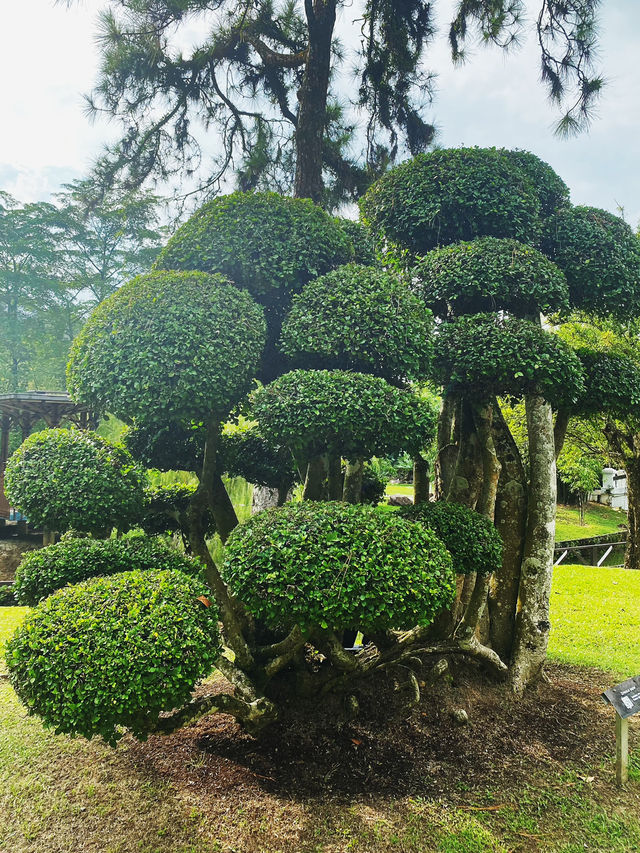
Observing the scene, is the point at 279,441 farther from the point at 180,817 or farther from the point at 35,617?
the point at 180,817

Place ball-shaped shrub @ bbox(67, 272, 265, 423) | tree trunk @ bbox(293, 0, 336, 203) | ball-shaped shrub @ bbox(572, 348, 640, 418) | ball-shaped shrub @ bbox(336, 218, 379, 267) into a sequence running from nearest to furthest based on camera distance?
ball-shaped shrub @ bbox(67, 272, 265, 423) → ball-shaped shrub @ bbox(336, 218, 379, 267) → ball-shaped shrub @ bbox(572, 348, 640, 418) → tree trunk @ bbox(293, 0, 336, 203)

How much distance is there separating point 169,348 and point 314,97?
4.39 m

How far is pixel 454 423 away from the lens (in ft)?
18.2

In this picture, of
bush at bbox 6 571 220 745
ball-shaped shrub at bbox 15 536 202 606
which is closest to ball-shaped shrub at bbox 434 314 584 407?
ball-shaped shrub at bbox 15 536 202 606

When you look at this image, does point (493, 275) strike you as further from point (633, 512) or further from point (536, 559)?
point (633, 512)

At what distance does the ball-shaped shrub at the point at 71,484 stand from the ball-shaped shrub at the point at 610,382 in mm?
3981

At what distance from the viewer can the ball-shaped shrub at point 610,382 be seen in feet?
16.0

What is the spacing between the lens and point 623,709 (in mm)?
3455

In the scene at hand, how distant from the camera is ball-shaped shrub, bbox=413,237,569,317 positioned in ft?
14.0

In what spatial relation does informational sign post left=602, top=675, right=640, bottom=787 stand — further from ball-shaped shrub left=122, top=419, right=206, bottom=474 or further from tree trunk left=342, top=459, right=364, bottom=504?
ball-shaped shrub left=122, top=419, right=206, bottom=474

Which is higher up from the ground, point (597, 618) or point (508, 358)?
point (508, 358)

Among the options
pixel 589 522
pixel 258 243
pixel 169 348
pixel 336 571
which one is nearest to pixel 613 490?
pixel 589 522

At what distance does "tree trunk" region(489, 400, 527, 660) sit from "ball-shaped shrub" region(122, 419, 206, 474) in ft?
9.08

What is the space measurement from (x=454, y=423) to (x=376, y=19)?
5.01 meters
